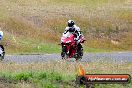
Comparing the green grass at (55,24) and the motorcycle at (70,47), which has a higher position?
the motorcycle at (70,47)

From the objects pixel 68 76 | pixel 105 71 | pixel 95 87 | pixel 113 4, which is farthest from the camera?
pixel 113 4

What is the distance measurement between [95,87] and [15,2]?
42803mm

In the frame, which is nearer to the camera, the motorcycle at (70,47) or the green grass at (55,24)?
the motorcycle at (70,47)

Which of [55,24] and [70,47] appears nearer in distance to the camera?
[70,47]

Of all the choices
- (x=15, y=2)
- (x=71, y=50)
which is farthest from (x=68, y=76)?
(x=15, y=2)

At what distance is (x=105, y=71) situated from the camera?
12.7 meters

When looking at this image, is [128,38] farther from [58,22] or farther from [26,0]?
[26,0]

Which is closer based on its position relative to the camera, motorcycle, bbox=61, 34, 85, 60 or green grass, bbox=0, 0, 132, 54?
motorcycle, bbox=61, 34, 85, 60

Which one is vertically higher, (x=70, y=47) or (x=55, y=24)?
(x=70, y=47)

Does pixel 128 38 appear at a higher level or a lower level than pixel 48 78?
lower

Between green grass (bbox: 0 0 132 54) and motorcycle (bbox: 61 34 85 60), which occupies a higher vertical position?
motorcycle (bbox: 61 34 85 60)

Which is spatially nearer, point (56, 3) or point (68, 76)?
point (68, 76)

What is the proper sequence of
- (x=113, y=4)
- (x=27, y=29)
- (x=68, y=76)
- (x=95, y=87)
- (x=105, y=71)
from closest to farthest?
(x=95, y=87) → (x=68, y=76) → (x=105, y=71) → (x=27, y=29) → (x=113, y=4)

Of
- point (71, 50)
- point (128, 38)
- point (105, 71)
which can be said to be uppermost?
point (105, 71)
